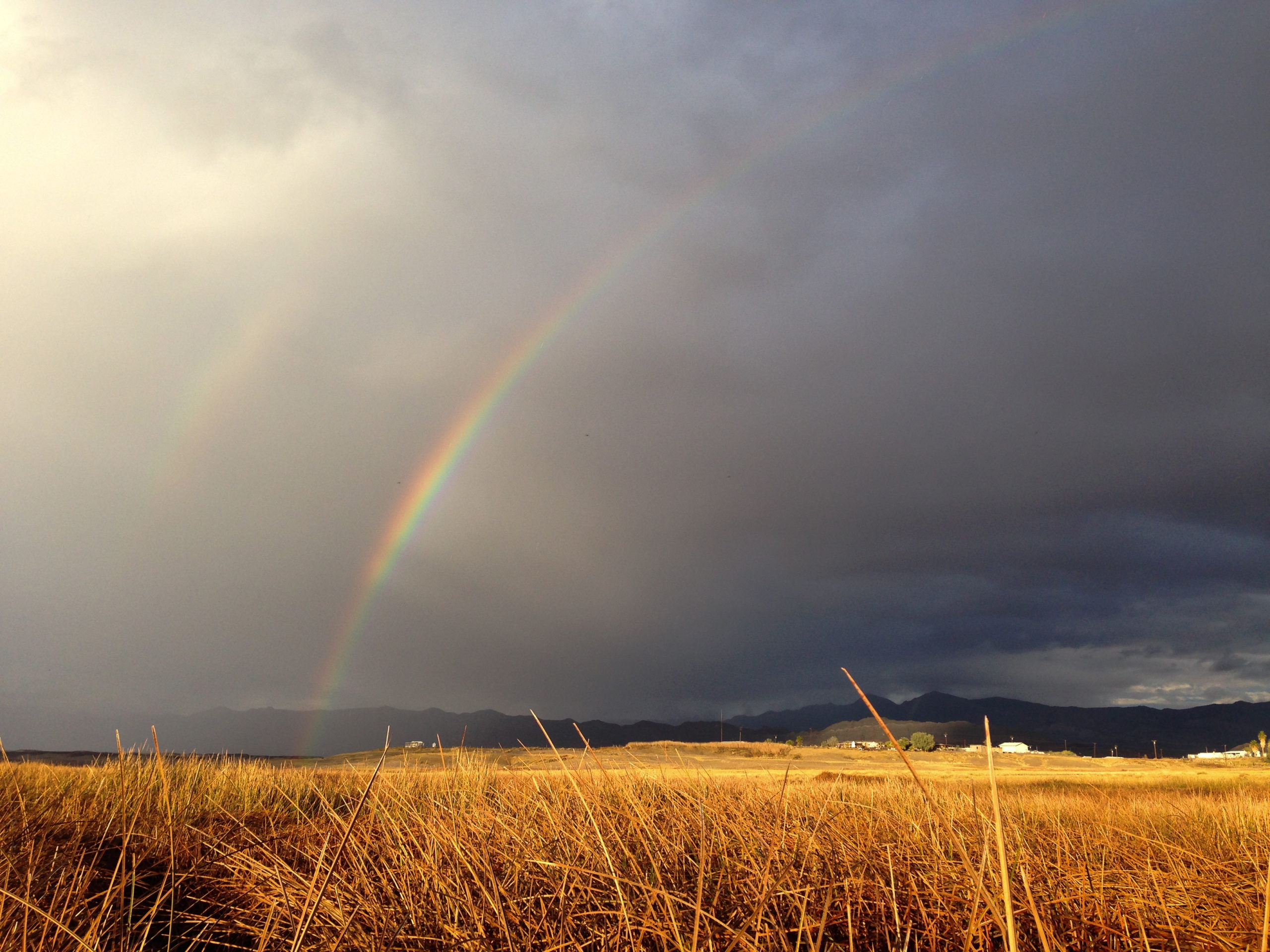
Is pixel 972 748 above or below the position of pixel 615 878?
below

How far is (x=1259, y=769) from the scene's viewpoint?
49.2m

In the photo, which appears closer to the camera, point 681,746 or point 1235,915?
point 1235,915

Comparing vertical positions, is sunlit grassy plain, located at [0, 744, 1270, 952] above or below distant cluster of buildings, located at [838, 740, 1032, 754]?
above

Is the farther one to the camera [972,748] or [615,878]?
[972,748]

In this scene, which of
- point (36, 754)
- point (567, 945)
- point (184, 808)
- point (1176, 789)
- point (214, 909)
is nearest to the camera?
point (567, 945)

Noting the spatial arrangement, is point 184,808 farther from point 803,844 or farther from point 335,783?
point 803,844

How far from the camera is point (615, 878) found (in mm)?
3006

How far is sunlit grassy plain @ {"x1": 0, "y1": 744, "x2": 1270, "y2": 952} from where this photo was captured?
3.34 metres

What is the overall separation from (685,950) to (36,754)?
45.2 m

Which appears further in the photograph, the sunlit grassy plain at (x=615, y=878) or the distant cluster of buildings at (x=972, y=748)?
the distant cluster of buildings at (x=972, y=748)

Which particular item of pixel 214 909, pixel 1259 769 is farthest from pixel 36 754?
pixel 1259 769

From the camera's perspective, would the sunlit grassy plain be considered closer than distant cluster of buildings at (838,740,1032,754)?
Yes

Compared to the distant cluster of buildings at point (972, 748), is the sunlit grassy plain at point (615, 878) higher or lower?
higher

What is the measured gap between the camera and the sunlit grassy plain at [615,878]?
11.0 feet
